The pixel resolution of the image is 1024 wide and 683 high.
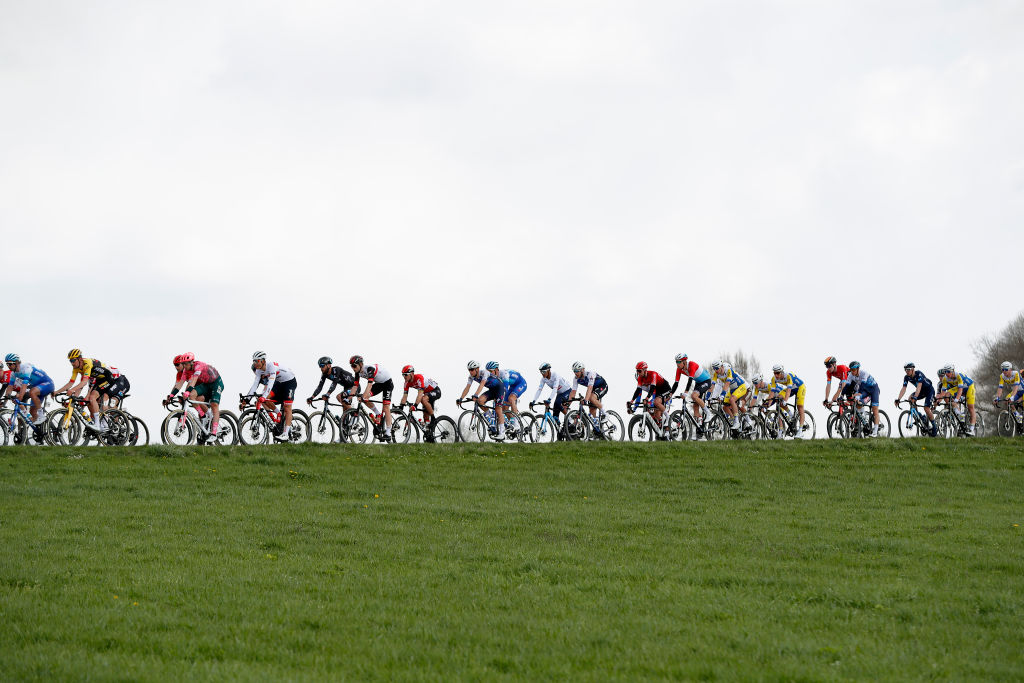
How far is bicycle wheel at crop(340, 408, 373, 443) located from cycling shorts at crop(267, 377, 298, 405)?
5.08 feet

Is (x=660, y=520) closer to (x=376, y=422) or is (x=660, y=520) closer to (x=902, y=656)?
(x=902, y=656)

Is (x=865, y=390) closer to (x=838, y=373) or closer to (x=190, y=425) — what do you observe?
(x=838, y=373)

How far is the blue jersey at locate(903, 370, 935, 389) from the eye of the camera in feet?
103

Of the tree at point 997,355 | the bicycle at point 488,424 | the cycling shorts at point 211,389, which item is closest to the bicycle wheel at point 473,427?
the bicycle at point 488,424

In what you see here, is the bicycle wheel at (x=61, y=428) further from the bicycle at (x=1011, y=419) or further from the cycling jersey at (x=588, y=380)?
the bicycle at (x=1011, y=419)

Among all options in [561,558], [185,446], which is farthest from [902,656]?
[185,446]

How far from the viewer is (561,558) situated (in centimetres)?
1272

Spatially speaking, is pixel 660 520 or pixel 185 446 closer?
pixel 660 520

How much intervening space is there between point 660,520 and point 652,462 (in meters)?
8.87

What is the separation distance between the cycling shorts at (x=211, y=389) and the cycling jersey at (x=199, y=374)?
0.65 feet

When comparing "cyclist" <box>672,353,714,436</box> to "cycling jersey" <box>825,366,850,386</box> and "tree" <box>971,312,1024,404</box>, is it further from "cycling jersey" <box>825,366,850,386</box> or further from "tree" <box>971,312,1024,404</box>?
"tree" <box>971,312,1024,404</box>

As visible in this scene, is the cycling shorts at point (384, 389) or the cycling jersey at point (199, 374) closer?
the cycling jersey at point (199, 374)

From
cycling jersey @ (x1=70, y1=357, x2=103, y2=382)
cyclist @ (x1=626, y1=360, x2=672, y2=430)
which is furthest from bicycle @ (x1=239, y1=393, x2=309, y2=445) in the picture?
cyclist @ (x1=626, y1=360, x2=672, y2=430)

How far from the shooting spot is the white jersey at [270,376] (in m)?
23.7
